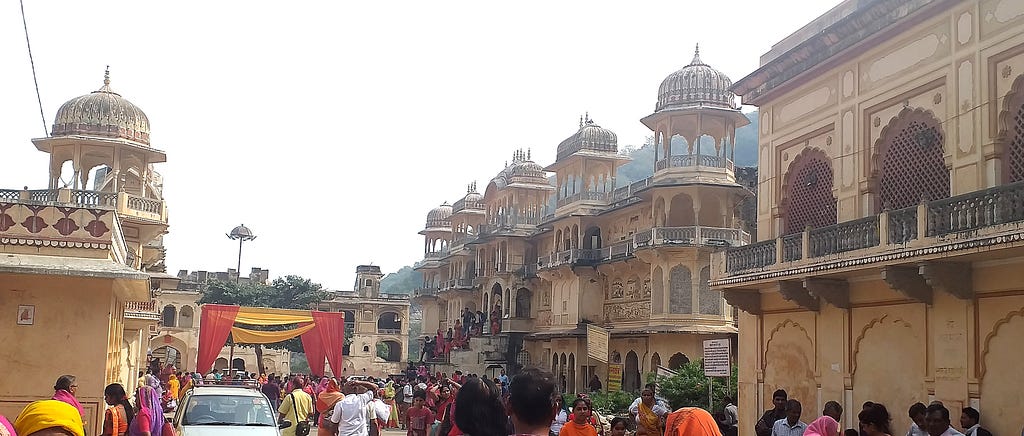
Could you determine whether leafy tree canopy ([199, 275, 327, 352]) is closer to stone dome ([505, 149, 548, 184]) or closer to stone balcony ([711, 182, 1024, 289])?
stone dome ([505, 149, 548, 184])

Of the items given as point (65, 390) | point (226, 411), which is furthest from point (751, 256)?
point (65, 390)

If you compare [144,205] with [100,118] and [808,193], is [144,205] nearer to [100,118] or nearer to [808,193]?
[100,118]

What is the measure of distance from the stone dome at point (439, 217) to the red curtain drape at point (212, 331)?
4179 cm

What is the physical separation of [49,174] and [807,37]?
19548 mm

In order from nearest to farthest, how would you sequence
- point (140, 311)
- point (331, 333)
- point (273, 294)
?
point (140, 311)
point (331, 333)
point (273, 294)

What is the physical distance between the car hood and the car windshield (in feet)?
0.49

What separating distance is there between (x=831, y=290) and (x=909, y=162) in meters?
2.39

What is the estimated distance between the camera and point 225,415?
13.5 meters

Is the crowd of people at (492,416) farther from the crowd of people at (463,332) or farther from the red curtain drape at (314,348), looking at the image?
the crowd of people at (463,332)

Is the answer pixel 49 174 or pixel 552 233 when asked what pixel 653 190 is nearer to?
pixel 552 233

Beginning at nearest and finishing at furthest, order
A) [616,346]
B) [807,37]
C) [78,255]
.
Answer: [78,255] → [807,37] → [616,346]

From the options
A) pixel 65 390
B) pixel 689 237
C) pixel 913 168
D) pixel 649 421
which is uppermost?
pixel 689 237

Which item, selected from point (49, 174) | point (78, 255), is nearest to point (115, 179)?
point (49, 174)

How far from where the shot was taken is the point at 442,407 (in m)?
15.9
